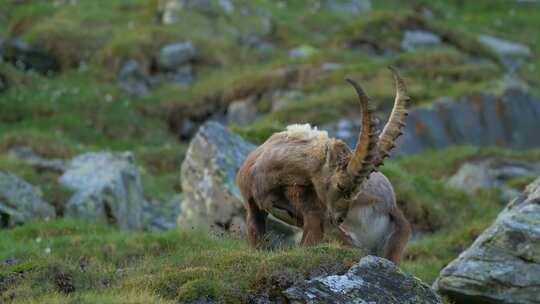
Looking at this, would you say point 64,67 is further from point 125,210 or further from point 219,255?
point 219,255

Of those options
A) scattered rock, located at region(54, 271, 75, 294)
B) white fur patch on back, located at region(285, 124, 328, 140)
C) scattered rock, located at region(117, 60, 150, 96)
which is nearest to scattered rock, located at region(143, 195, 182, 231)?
white fur patch on back, located at region(285, 124, 328, 140)

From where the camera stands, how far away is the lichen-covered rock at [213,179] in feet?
46.6

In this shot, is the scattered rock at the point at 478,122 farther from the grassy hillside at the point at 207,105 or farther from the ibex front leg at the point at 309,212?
the ibex front leg at the point at 309,212

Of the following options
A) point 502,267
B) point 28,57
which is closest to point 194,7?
point 28,57

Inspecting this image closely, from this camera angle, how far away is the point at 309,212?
376 inches

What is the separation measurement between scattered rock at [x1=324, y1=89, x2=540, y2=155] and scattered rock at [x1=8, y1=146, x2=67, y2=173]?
365 inches

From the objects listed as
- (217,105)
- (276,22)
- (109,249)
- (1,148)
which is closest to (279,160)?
(109,249)

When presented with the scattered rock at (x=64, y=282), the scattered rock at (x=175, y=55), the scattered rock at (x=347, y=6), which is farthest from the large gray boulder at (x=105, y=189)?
the scattered rock at (x=347, y=6)

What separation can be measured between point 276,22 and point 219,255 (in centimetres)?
2484

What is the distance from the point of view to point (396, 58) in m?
28.9

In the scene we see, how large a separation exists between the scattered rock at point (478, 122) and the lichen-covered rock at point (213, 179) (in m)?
9.62

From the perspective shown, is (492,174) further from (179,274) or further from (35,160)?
(179,274)

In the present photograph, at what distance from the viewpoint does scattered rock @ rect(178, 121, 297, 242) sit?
14156 millimetres

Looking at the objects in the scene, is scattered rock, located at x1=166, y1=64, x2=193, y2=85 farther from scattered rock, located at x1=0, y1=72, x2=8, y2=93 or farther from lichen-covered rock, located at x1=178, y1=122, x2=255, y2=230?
lichen-covered rock, located at x1=178, y1=122, x2=255, y2=230
